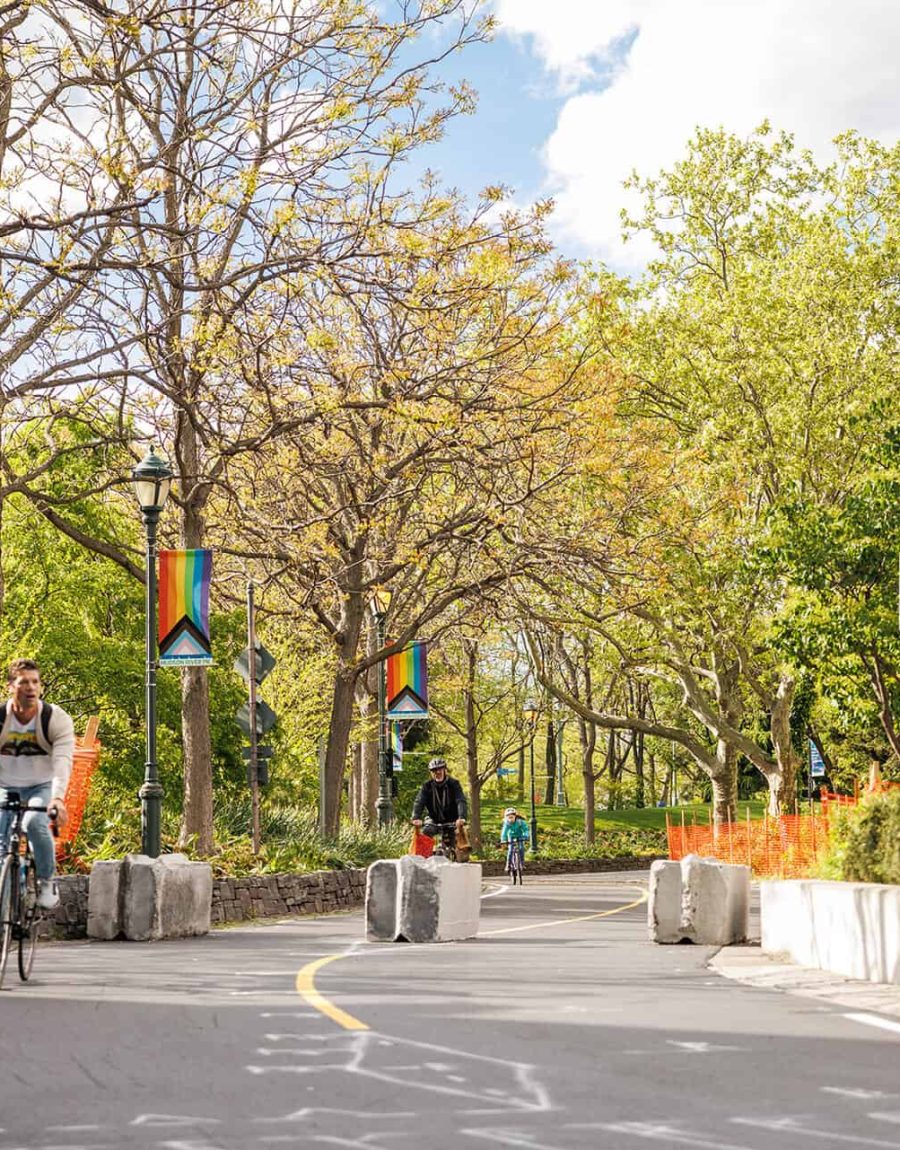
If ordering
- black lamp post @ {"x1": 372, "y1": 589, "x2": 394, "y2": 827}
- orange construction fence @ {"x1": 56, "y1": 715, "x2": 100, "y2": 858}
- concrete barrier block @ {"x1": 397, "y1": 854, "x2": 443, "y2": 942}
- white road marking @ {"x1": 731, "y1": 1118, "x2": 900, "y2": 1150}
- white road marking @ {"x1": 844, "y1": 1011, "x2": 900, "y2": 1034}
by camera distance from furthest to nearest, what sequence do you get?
black lamp post @ {"x1": 372, "y1": 589, "x2": 394, "y2": 827}
orange construction fence @ {"x1": 56, "y1": 715, "x2": 100, "y2": 858}
concrete barrier block @ {"x1": 397, "y1": 854, "x2": 443, "y2": 942}
white road marking @ {"x1": 844, "y1": 1011, "x2": 900, "y2": 1034}
white road marking @ {"x1": 731, "y1": 1118, "x2": 900, "y2": 1150}

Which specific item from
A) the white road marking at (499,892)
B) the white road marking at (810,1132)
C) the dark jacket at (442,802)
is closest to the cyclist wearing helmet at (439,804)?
the dark jacket at (442,802)

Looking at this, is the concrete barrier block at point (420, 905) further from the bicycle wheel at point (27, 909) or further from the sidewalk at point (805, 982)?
the bicycle wheel at point (27, 909)

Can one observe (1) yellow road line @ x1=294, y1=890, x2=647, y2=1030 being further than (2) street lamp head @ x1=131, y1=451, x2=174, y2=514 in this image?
No

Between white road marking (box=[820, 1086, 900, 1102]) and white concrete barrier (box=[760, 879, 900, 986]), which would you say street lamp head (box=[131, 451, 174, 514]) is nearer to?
white concrete barrier (box=[760, 879, 900, 986])

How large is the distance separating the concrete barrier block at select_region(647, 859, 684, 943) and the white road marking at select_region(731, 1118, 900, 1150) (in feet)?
36.4

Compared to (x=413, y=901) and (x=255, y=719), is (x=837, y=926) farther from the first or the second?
(x=255, y=719)

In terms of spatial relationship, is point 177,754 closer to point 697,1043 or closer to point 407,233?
point 407,233

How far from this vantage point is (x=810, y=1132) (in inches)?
231

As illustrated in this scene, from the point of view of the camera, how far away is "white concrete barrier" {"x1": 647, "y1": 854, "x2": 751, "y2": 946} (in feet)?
55.5

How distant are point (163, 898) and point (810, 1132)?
466 inches

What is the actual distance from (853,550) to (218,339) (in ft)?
46.9

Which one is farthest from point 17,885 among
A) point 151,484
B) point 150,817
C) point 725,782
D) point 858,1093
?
point 725,782

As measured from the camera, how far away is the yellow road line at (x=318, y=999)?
9.01 meters

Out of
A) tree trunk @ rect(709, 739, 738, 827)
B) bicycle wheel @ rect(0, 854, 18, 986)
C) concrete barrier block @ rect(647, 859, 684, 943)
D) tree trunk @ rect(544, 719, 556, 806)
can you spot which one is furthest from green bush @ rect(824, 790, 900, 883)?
tree trunk @ rect(544, 719, 556, 806)
